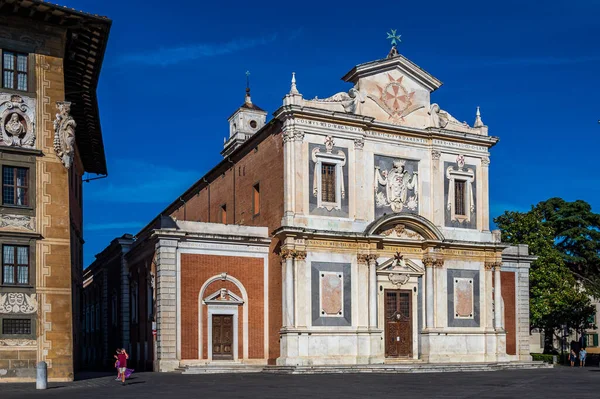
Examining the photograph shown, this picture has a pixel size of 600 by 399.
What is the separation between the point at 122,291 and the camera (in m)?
46.2

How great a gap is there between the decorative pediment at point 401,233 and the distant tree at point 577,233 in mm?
27142

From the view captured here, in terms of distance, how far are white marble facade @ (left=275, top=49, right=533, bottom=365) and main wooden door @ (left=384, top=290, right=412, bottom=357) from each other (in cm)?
6

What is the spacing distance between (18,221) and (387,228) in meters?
19.5

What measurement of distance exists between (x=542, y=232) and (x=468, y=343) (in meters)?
17.9

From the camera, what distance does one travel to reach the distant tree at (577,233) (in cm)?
6525

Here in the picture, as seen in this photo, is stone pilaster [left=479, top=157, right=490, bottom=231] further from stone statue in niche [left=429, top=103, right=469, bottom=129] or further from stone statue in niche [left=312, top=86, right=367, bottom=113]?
stone statue in niche [left=312, top=86, right=367, bottom=113]

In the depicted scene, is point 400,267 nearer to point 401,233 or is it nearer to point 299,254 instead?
point 401,233

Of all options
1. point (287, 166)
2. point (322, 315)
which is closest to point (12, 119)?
point (287, 166)

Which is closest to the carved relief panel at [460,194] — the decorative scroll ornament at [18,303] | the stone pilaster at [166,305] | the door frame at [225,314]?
the door frame at [225,314]

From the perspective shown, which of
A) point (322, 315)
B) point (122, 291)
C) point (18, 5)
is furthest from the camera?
point (122, 291)

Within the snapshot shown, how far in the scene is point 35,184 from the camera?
27.5 m

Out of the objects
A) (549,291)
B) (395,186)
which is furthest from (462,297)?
(549,291)

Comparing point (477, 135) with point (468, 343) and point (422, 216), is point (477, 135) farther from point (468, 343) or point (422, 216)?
point (468, 343)

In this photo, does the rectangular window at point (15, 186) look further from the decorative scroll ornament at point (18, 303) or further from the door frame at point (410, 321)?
the door frame at point (410, 321)
